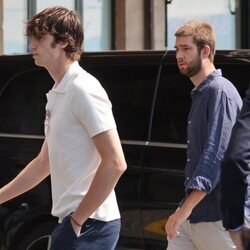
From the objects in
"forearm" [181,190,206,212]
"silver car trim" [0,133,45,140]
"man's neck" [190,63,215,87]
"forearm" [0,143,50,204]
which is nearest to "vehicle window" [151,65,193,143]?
"silver car trim" [0,133,45,140]

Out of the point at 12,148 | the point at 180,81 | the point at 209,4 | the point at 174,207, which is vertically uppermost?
the point at 209,4

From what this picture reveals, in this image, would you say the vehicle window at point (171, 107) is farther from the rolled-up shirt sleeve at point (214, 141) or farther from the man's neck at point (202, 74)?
the rolled-up shirt sleeve at point (214, 141)

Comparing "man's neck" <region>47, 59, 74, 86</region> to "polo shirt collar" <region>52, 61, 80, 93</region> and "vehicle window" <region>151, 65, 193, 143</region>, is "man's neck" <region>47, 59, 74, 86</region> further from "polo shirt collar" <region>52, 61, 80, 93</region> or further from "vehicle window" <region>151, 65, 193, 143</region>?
"vehicle window" <region>151, 65, 193, 143</region>

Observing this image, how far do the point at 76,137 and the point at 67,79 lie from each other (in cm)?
25

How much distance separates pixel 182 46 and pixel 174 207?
1.44 meters

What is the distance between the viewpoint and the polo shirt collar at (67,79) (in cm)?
324

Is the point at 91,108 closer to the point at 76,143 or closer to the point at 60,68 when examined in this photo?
the point at 76,143

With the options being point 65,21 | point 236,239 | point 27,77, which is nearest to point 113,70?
point 27,77

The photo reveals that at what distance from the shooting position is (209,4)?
13.8m

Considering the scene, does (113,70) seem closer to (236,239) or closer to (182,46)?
(182,46)

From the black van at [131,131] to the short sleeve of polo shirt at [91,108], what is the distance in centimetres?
220

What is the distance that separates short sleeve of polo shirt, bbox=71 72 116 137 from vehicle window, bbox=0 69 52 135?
2.82m

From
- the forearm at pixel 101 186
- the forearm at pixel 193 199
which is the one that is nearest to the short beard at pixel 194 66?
the forearm at pixel 193 199

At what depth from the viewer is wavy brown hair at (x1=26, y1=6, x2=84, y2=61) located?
10.7 ft
